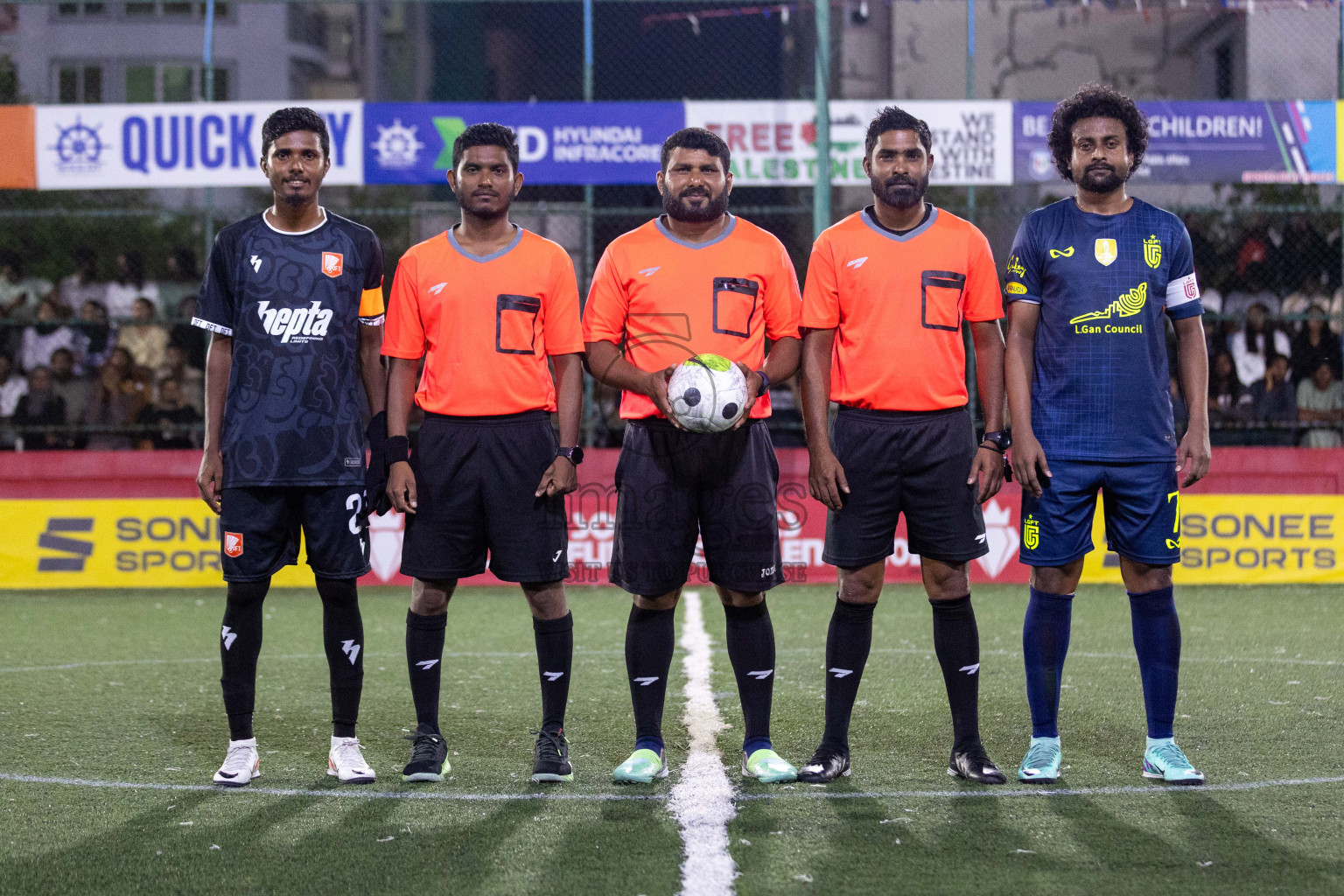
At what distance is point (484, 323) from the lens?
4398 millimetres

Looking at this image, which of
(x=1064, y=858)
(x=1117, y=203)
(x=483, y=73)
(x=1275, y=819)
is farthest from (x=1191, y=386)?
(x=483, y=73)

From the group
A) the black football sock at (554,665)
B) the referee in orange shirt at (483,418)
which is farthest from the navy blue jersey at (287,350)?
the black football sock at (554,665)

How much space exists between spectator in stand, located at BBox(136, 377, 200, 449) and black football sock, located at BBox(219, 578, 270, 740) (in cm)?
717

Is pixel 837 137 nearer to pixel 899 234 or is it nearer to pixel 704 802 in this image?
pixel 899 234

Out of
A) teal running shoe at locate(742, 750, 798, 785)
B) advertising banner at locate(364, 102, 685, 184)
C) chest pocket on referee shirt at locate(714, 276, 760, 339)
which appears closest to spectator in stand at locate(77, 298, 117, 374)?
advertising banner at locate(364, 102, 685, 184)

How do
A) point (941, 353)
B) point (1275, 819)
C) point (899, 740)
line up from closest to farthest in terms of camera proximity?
point (1275, 819) → point (941, 353) → point (899, 740)

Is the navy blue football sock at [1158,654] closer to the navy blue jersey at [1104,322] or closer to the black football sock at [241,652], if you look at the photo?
the navy blue jersey at [1104,322]

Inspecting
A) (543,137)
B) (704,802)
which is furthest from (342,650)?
(543,137)

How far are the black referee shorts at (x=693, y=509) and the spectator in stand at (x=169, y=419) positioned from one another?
780 centimetres

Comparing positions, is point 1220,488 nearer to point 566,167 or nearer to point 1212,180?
point 1212,180

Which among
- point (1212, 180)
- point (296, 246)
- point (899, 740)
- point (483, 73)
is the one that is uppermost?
point (483, 73)

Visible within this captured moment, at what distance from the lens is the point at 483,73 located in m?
15.7

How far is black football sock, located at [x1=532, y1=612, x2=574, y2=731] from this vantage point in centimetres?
451

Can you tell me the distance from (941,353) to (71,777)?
3.08 m
